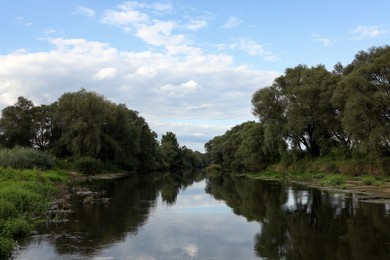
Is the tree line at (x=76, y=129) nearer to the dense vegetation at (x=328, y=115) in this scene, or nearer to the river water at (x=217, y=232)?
the dense vegetation at (x=328, y=115)

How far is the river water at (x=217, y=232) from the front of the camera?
15539 mm

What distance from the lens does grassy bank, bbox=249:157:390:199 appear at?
41406 millimetres

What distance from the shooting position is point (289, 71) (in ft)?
242

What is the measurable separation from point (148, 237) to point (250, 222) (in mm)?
7562

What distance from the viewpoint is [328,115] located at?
210ft

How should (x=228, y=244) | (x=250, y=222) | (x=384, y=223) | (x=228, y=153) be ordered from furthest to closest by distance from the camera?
1. (x=228, y=153)
2. (x=250, y=222)
3. (x=384, y=223)
4. (x=228, y=244)

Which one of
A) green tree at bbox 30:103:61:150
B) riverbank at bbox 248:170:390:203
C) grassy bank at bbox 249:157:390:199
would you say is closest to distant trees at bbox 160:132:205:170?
green tree at bbox 30:103:61:150

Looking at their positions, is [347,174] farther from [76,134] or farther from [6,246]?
[76,134]

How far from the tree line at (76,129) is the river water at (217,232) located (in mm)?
51828

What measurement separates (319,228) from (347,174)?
36.2 m

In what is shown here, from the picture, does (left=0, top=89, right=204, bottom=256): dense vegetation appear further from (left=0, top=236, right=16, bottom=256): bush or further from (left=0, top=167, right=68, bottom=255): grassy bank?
(left=0, top=236, right=16, bottom=256): bush

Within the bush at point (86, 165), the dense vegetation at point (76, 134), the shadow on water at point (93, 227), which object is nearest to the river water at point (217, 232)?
the shadow on water at point (93, 227)

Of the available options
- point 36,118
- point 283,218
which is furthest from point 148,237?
point 36,118

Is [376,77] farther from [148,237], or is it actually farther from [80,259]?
[80,259]
